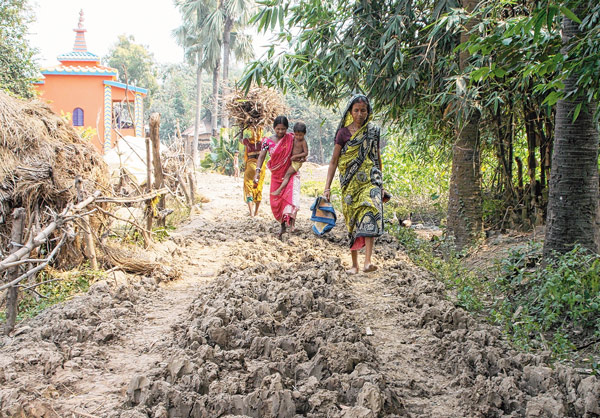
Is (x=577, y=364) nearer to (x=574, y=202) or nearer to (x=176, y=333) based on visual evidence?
(x=574, y=202)

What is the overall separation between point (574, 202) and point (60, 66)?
20.6 meters

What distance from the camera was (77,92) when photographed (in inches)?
822

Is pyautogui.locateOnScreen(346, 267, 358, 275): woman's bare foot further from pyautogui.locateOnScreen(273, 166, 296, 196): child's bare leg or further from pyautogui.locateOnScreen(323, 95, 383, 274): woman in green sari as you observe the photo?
pyautogui.locateOnScreen(273, 166, 296, 196): child's bare leg

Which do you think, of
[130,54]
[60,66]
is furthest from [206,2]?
[130,54]

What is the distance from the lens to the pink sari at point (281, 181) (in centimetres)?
769

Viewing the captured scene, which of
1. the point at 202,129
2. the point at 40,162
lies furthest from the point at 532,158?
the point at 202,129

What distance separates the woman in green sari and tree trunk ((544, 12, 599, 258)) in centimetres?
176

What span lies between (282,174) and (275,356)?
493 centimetres

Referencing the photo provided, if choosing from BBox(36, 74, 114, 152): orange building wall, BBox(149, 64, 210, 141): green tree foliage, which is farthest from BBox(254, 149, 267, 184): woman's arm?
BBox(149, 64, 210, 141): green tree foliage

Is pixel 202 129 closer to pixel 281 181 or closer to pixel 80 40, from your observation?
pixel 80 40

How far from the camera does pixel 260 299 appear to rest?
4.54 m

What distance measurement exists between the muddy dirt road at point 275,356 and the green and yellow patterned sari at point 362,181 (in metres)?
0.54

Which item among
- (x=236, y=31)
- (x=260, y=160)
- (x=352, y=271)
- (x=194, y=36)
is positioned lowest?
(x=352, y=271)

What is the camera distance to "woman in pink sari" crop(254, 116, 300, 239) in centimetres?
770
